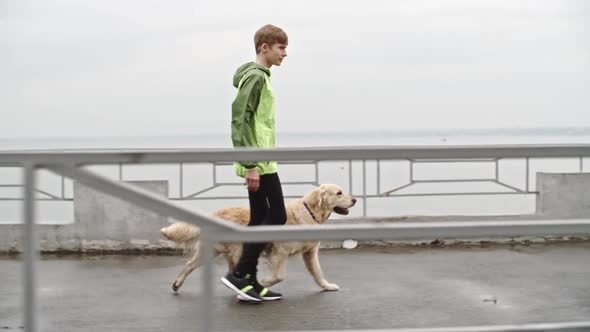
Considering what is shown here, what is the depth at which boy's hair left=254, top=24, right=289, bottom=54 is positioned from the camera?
541 centimetres

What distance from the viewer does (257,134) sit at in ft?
17.5

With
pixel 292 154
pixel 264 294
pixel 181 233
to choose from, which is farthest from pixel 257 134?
pixel 292 154

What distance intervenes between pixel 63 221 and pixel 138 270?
1543 mm

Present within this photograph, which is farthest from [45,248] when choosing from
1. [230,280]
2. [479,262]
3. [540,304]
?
[540,304]

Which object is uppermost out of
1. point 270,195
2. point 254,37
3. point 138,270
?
point 254,37

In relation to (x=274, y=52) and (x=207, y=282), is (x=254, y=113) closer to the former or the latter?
(x=274, y=52)

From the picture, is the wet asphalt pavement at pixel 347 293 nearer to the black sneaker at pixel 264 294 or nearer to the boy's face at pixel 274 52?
the black sneaker at pixel 264 294

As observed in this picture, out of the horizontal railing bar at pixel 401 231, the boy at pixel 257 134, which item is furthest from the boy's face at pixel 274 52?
the horizontal railing bar at pixel 401 231

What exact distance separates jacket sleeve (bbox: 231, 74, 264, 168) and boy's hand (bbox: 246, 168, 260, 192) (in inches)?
7.1

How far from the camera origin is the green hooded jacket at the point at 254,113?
5246mm

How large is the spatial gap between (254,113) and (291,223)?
999 mm

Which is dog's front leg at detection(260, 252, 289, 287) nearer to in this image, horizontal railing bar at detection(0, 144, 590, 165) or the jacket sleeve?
the jacket sleeve

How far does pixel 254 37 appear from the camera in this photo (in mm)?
5531

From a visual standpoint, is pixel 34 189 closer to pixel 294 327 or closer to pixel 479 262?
pixel 294 327
